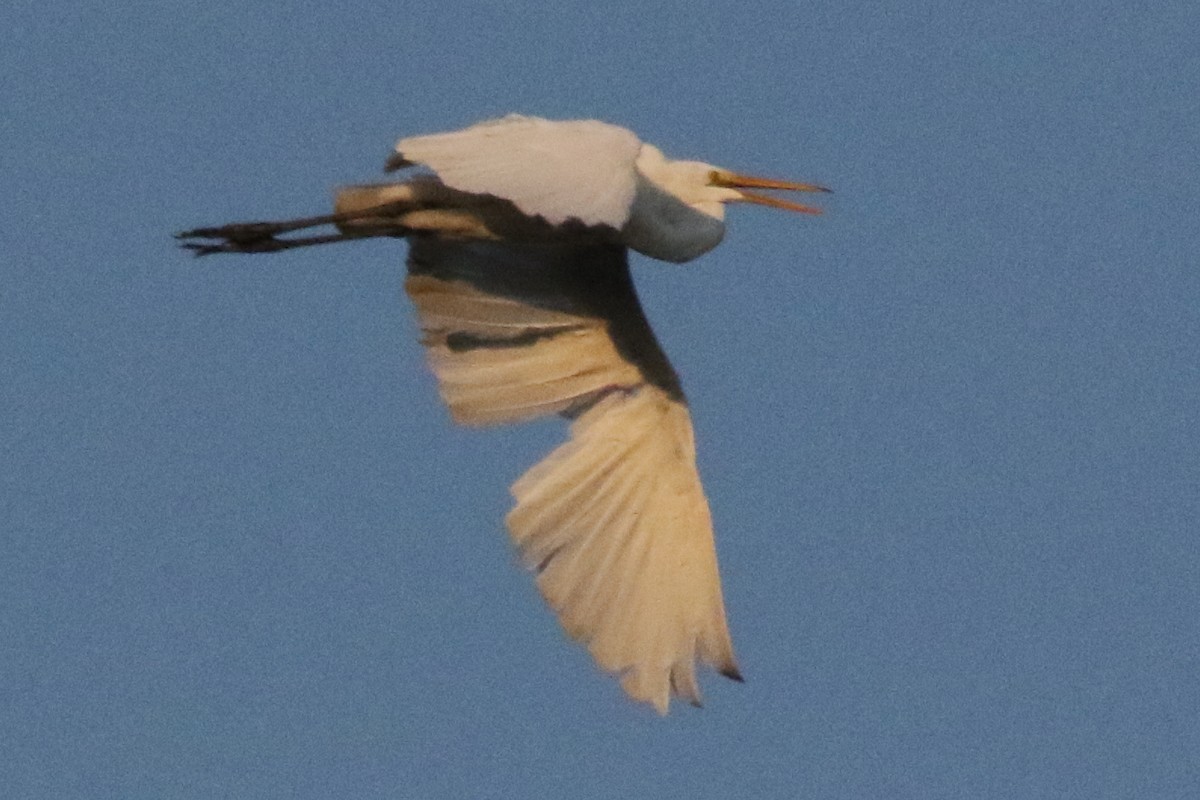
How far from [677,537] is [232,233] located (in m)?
1.59

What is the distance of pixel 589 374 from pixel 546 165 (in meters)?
1.47

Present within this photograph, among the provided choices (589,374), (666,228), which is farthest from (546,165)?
(589,374)

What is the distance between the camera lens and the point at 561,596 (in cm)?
945

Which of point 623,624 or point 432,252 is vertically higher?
point 432,252

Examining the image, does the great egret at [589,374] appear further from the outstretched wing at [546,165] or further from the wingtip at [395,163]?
the outstretched wing at [546,165]

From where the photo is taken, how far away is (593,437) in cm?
978

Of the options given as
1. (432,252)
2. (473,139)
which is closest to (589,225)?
(473,139)

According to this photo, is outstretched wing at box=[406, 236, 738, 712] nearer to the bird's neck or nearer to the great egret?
the great egret

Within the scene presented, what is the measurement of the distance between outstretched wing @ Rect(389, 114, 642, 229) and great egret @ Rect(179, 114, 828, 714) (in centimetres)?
45

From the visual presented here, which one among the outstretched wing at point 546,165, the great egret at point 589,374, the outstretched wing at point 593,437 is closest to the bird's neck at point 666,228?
the great egret at point 589,374

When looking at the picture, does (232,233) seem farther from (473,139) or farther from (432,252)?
(473,139)

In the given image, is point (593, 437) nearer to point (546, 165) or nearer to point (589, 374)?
point (589, 374)

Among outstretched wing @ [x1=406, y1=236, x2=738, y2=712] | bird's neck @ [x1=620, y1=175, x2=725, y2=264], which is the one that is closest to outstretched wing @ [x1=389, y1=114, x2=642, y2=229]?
bird's neck @ [x1=620, y1=175, x2=725, y2=264]

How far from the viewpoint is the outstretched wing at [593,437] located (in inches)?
373
